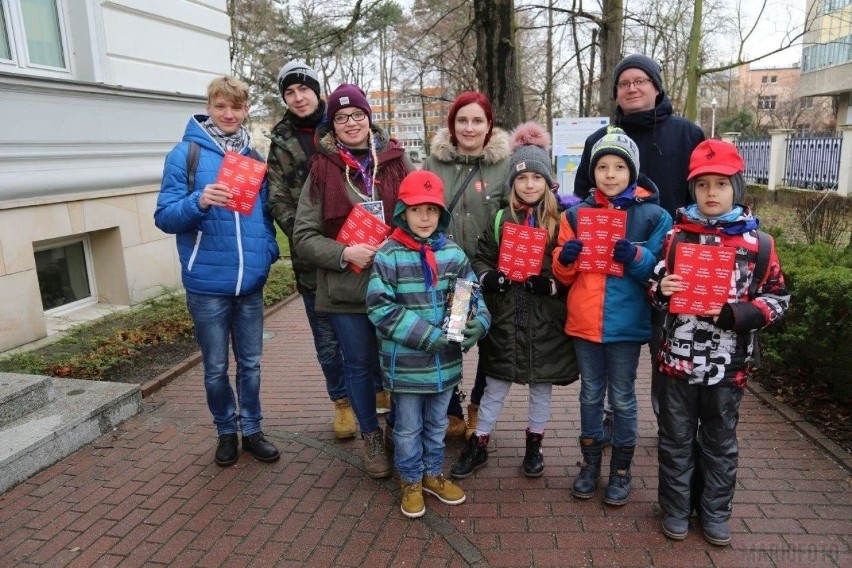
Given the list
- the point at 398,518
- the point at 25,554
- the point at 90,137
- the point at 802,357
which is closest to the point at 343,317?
the point at 398,518

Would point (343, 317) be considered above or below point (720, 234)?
below

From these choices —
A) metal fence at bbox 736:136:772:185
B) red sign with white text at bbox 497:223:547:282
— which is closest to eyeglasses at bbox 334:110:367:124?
red sign with white text at bbox 497:223:547:282

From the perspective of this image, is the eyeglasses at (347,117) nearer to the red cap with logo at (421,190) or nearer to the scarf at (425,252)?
the red cap with logo at (421,190)

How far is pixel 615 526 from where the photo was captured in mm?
3125

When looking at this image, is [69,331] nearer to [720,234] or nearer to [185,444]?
[185,444]

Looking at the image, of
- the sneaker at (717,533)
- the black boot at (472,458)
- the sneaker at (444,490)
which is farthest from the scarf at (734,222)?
the sneaker at (444,490)

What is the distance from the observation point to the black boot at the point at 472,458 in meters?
3.65

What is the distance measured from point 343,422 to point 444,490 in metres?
1.09

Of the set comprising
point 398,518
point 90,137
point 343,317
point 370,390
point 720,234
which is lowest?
point 398,518

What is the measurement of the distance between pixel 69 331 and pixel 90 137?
2.11 meters

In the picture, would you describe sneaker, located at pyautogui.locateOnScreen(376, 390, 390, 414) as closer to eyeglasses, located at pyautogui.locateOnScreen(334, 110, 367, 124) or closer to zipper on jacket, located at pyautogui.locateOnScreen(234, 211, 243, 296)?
zipper on jacket, located at pyautogui.locateOnScreen(234, 211, 243, 296)

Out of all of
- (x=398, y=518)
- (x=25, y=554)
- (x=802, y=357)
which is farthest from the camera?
(x=802, y=357)

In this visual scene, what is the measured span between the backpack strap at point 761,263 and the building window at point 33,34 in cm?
676

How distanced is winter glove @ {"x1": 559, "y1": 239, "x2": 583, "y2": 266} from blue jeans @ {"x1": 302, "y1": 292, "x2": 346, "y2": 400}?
1.61 metres
